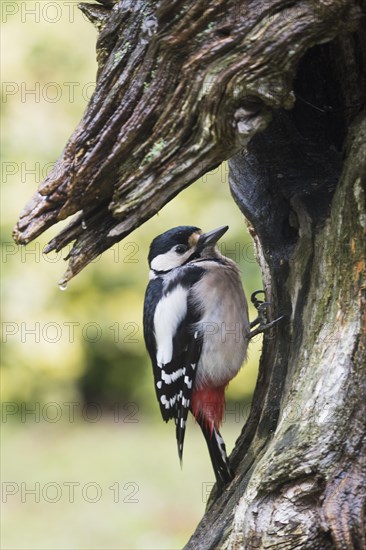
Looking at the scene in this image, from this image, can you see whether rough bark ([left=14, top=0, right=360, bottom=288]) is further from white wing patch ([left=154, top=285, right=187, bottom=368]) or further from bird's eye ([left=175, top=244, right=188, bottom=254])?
bird's eye ([left=175, top=244, right=188, bottom=254])

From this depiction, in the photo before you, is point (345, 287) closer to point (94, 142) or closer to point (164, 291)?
point (94, 142)

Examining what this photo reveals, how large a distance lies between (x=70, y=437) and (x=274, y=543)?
19.4 ft

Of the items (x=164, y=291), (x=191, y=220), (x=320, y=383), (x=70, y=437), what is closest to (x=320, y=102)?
(x=320, y=383)

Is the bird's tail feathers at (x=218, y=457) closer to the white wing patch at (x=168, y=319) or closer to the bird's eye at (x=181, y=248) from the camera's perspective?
the white wing patch at (x=168, y=319)

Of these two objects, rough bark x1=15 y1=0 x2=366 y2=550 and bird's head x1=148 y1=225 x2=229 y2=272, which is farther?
bird's head x1=148 y1=225 x2=229 y2=272

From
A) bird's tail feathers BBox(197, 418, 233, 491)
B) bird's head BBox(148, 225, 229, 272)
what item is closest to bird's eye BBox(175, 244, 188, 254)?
bird's head BBox(148, 225, 229, 272)

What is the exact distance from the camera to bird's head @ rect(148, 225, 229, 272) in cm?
461

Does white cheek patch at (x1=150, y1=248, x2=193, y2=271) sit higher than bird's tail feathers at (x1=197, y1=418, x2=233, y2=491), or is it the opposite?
white cheek patch at (x1=150, y1=248, x2=193, y2=271)

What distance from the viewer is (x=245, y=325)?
15.1ft

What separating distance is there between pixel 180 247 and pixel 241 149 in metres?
1.66

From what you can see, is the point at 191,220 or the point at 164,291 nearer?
the point at 164,291

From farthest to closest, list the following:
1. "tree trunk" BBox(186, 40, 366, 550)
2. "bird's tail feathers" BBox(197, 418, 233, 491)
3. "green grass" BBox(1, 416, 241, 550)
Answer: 1. "green grass" BBox(1, 416, 241, 550)
2. "bird's tail feathers" BBox(197, 418, 233, 491)
3. "tree trunk" BBox(186, 40, 366, 550)

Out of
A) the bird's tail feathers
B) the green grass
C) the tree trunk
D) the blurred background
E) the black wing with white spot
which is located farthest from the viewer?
the blurred background

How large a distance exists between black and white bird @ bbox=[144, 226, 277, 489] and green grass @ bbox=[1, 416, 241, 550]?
1.79m
